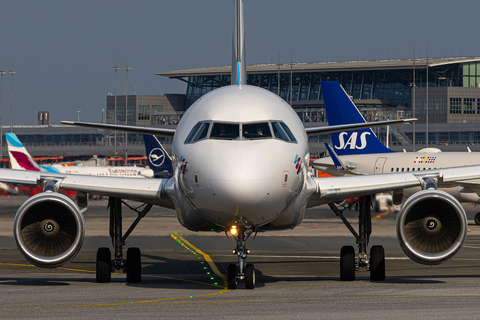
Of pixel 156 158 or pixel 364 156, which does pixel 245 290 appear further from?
pixel 156 158

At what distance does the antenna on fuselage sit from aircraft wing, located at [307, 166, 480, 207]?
525 centimetres

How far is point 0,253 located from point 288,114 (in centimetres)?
1383

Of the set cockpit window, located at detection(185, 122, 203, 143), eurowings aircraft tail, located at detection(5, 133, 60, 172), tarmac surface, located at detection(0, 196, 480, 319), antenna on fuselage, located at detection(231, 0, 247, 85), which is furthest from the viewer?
eurowings aircraft tail, located at detection(5, 133, 60, 172)

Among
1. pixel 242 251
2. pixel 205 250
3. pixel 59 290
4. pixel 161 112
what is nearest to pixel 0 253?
pixel 205 250

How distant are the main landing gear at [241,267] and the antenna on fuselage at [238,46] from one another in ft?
22.2

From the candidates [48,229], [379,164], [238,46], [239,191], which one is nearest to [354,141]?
[379,164]

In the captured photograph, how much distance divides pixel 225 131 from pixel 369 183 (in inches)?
153

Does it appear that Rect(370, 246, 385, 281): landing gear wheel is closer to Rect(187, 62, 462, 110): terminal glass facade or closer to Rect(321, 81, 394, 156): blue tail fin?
Rect(321, 81, 394, 156): blue tail fin

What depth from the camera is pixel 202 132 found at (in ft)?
41.2

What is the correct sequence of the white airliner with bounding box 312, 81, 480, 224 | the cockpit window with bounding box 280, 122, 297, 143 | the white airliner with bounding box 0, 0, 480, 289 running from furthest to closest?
the white airliner with bounding box 312, 81, 480, 224 → the cockpit window with bounding box 280, 122, 297, 143 → the white airliner with bounding box 0, 0, 480, 289

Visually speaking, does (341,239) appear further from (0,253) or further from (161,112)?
(161,112)

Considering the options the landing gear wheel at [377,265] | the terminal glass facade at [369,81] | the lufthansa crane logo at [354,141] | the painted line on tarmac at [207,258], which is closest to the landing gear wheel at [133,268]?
the painted line on tarmac at [207,258]

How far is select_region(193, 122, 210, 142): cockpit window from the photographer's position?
12.5 meters

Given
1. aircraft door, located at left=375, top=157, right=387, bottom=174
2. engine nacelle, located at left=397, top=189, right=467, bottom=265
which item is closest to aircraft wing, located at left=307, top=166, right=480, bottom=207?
engine nacelle, located at left=397, top=189, right=467, bottom=265
